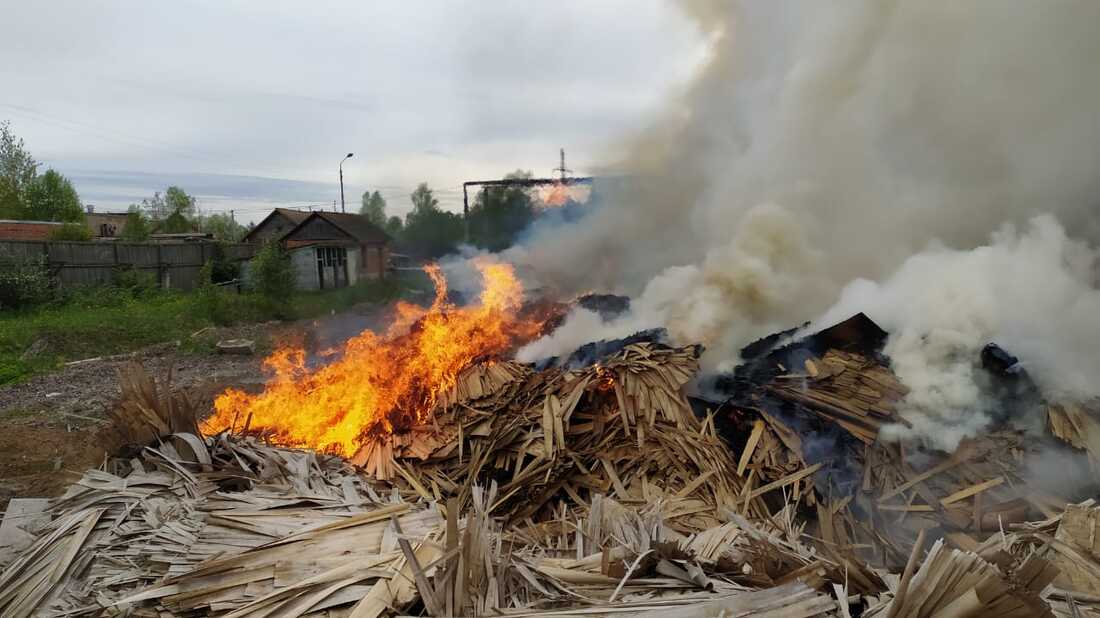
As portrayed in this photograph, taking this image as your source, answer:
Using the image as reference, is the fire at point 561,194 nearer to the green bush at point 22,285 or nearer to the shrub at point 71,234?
the green bush at point 22,285

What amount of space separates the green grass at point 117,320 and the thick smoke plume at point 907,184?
41.3 feet

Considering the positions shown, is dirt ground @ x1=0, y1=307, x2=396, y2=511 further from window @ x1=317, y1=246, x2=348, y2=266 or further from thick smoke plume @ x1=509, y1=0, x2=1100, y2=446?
window @ x1=317, y1=246, x2=348, y2=266

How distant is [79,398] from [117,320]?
22.9 feet

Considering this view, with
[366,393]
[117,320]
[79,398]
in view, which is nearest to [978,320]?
[366,393]

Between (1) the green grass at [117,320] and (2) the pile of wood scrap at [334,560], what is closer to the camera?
(2) the pile of wood scrap at [334,560]

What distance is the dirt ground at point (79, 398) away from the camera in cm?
741

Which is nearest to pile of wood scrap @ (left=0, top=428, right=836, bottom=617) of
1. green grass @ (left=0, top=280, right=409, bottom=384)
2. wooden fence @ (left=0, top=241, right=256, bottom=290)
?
green grass @ (left=0, top=280, right=409, bottom=384)

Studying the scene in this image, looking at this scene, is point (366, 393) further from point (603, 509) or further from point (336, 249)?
point (336, 249)

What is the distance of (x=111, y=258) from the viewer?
20.7 meters

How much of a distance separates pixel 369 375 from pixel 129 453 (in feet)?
11.3

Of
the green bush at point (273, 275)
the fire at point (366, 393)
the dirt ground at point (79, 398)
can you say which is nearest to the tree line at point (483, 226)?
the green bush at point (273, 275)

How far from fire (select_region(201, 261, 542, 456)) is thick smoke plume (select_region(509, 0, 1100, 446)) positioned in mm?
1388

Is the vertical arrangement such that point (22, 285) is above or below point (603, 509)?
above

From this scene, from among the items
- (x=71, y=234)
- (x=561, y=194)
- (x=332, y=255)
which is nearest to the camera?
(x=71, y=234)
